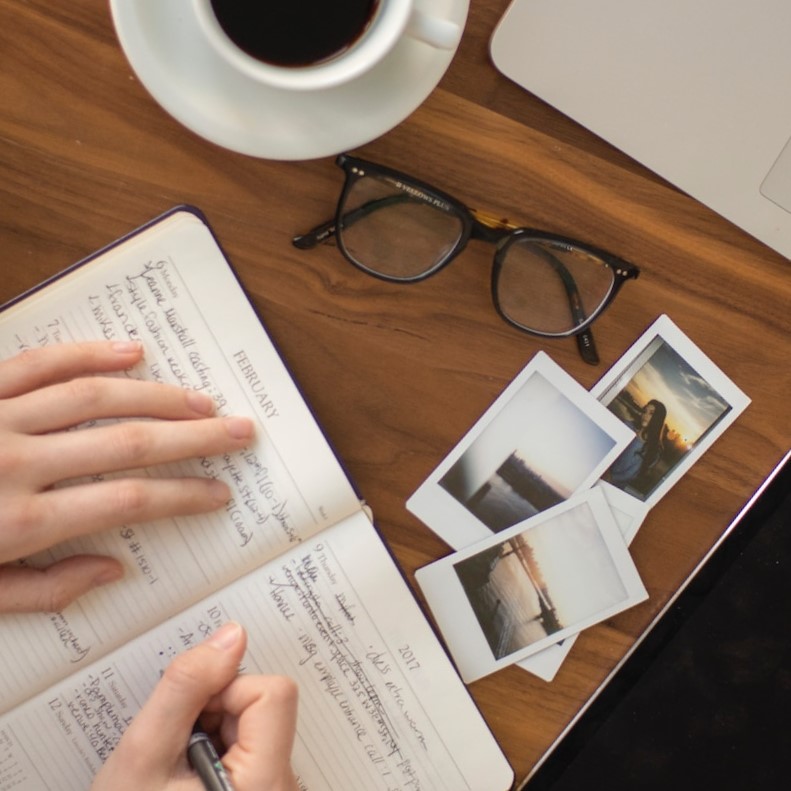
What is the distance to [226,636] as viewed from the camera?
629 millimetres

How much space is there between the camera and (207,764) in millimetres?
595

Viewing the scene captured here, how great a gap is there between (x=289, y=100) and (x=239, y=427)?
0.25 metres

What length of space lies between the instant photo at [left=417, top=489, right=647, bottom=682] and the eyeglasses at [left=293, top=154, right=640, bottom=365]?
0.52 ft

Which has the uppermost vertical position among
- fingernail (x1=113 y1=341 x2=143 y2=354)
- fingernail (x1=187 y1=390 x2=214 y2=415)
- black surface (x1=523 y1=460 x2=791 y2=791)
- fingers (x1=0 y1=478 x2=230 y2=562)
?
fingernail (x1=113 y1=341 x2=143 y2=354)

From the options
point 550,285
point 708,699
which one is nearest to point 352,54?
point 550,285

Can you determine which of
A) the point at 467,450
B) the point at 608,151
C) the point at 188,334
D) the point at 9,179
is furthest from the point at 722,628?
the point at 9,179

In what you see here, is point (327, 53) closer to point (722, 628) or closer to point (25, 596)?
point (25, 596)

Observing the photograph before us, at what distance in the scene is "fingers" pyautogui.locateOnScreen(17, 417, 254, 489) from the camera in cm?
61

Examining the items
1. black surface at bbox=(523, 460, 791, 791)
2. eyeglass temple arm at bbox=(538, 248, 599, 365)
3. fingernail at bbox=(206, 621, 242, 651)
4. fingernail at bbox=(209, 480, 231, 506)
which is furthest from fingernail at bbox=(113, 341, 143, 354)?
black surface at bbox=(523, 460, 791, 791)

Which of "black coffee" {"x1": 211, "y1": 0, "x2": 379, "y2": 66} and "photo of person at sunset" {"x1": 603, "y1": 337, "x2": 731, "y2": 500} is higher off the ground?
"black coffee" {"x1": 211, "y1": 0, "x2": 379, "y2": 66}

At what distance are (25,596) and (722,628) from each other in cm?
88

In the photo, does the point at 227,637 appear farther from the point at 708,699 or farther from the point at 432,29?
the point at 708,699

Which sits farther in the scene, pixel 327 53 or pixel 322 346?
pixel 322 346

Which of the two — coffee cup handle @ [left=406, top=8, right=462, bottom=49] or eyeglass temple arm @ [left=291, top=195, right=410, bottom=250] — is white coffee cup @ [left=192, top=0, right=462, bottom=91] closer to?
coffee cup handle @ [left=406, top=8, right=462, bottom=49]
